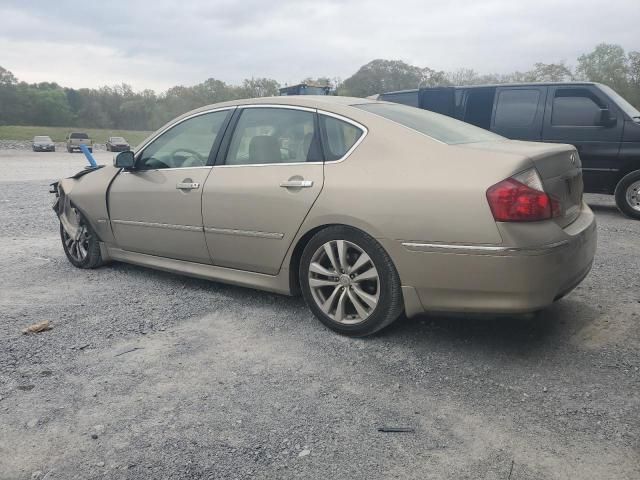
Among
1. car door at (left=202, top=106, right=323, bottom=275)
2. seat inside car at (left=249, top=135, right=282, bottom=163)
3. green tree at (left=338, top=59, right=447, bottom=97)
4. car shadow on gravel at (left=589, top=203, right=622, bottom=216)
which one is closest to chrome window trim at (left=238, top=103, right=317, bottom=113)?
car door at (left=202, top=106, right=323, bottom=275)

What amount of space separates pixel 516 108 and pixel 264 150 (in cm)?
619

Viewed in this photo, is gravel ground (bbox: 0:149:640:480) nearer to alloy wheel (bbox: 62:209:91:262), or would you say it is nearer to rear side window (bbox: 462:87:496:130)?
alloy wheel (bbox: 62:209:91:262)

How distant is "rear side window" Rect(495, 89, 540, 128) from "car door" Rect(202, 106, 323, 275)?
5945 mm

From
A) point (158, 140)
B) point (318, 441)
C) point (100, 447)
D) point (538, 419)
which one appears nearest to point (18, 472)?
point (100, 447)

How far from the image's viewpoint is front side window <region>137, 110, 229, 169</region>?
4.26m

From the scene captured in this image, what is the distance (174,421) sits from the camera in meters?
2.54

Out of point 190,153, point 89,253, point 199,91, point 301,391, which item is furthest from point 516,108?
point 199,91

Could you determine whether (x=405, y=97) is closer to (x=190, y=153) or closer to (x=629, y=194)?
(x=629, y=194)

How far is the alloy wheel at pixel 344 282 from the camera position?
335cm

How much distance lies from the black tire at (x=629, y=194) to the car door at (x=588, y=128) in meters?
0.16

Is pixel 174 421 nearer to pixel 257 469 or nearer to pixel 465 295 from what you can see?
pixel 257 469

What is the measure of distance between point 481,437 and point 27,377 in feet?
7.85

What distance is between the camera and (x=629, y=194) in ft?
26.8

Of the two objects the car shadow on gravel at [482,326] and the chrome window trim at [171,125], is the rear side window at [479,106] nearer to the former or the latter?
the car shadow on gravel at [482,326]
